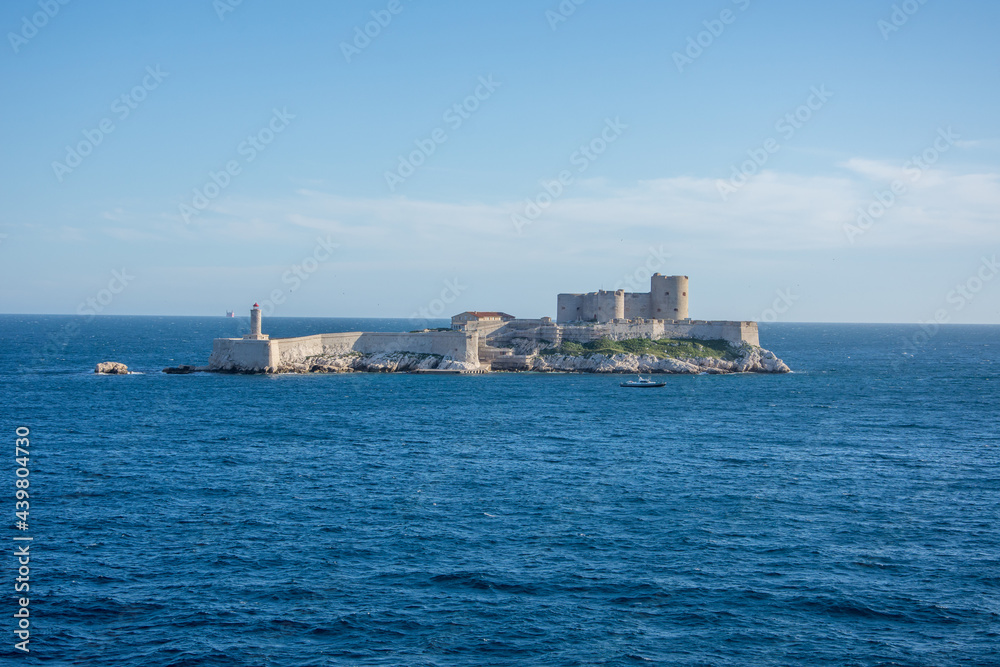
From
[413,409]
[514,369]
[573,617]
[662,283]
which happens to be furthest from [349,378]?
[573,617]

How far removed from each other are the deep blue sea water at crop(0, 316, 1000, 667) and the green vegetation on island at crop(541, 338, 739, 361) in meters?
29.2

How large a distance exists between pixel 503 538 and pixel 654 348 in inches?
2340

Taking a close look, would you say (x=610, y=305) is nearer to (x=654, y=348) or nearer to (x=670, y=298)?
(x=670, y=298)

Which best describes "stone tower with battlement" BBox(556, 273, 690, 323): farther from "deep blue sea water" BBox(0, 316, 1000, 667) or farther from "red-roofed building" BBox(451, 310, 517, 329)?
"deep blue sea water" BBox(0, 316, 1000, 667)

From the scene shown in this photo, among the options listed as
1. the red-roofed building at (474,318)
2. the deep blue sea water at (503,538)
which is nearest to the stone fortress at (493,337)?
the red-roofed building at (474,318)

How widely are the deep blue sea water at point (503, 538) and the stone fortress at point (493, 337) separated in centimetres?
2440

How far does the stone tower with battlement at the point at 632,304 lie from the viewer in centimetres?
9012

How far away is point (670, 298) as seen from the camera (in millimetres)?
91688

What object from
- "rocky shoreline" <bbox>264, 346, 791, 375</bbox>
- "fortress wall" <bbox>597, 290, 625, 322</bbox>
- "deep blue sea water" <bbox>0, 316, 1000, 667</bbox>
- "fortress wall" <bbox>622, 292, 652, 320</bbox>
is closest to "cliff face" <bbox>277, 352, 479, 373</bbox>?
"rocky shoreline" <bbox>264, 346, 791, 375</bbox>

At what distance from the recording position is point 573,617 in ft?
68.4

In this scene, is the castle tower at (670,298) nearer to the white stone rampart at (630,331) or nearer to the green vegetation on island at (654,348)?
the white stone rampart at (630,331)

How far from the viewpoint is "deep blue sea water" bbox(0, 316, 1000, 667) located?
776 inches

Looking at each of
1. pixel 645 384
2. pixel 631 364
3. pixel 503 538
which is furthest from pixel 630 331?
pixel 503 538

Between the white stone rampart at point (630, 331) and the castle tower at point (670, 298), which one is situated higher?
the castle tower at point (670, 298)
